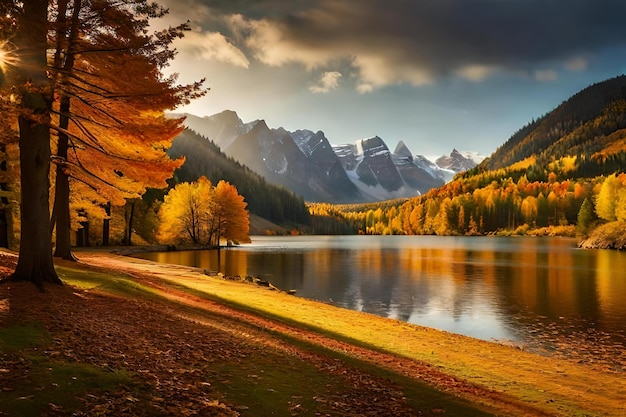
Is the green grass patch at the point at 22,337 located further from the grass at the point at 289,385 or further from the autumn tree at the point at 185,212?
the autumn tree at the point at 185,212

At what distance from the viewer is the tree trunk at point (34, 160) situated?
15.7 metres

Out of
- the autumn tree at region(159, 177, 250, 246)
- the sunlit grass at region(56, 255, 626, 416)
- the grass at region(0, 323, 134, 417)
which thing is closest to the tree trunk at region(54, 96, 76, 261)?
the sunlit grass at region(56, 255, 626, 416)

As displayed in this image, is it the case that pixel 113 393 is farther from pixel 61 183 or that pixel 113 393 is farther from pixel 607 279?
pixel 607 279

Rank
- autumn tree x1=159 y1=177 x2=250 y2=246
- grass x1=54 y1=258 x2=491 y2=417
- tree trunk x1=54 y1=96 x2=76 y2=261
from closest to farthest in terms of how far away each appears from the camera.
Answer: grass x1=54 y1=258 x2=491 y2=417 < tree trunk x1=54 y1=96 x2=76 y2=261 < autumn tree x1=159 y1=177 x2=250 y2=246

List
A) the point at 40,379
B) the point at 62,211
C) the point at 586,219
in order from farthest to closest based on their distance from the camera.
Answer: the point at 586,219 → the point at 62,211 → the point at 40,379

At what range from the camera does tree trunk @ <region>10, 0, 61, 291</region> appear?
1566 cm

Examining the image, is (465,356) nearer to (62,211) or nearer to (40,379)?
(40,379)

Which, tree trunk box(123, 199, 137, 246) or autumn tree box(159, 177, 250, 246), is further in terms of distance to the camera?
autumn tree box(159, 177, 250, 246)

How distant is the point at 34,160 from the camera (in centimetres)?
1608

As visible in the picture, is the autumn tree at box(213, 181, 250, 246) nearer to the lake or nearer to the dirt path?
the lake

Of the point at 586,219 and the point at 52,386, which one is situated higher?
the point at 586,219

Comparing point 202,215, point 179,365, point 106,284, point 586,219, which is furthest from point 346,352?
point 586,219

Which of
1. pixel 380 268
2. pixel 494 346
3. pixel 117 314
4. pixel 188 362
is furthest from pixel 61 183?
pixel 380 268

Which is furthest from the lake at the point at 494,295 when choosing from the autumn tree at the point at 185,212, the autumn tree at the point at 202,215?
the autumn tree at the point at 202,215
